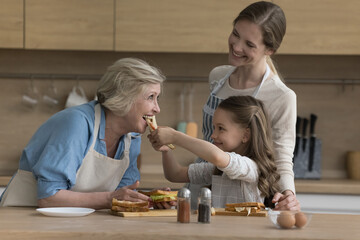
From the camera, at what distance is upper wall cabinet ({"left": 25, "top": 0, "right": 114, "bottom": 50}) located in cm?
370

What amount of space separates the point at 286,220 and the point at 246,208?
0.30 meters

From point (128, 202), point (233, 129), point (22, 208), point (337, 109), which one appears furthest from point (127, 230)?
point (337, 109)

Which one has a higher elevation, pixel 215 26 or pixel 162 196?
pixel 215 26

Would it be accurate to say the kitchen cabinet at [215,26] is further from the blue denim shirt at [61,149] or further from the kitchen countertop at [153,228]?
the kitchen countertop at [153,228]

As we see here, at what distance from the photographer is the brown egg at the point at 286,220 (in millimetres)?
1670

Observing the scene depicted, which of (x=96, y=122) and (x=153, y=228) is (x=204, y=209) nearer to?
(x=153, y=228)

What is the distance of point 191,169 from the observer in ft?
7.87

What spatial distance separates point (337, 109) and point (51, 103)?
5.90ft

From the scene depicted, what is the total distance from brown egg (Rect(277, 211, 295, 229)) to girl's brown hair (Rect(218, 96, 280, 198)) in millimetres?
468

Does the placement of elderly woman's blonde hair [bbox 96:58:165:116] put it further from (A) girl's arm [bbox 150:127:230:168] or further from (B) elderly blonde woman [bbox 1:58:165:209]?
(A) girl's arm [bbox 150:127:230:168]

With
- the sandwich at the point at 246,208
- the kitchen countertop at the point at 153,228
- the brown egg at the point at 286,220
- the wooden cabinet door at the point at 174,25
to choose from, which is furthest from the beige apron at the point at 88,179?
Answer: the wooden cabinet door at the point at 174,25

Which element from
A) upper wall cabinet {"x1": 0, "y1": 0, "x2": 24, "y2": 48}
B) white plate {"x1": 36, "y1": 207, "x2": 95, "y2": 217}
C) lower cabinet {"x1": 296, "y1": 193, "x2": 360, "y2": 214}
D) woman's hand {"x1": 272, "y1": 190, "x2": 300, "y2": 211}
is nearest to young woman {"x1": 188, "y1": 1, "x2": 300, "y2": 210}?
woman's hand {"x1": 272, "y1": 190, "x2": 300, "y2": 211}

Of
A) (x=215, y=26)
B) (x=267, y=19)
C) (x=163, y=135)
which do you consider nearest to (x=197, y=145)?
(x=163, y=135)

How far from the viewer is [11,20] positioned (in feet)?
12.2
